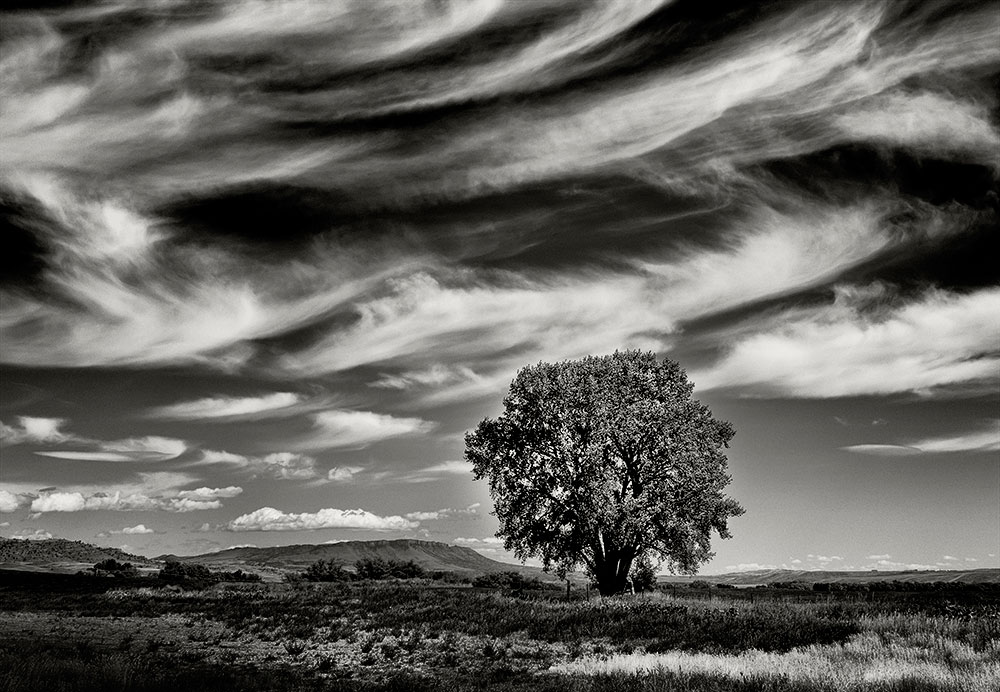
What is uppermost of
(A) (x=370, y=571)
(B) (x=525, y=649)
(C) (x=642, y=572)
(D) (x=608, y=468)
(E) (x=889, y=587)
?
(D) (x=608, y=468)

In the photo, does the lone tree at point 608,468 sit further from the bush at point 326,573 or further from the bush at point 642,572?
the bush at point 326,573

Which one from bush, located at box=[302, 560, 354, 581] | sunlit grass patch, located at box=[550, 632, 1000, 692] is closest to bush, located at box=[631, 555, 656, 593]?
sunlit grass patch, located at box=[550, 632, 1000, 692]

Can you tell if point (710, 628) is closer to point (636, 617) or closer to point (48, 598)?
point (636, 617)

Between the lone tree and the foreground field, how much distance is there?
4.10m

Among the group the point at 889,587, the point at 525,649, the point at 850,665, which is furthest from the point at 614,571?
the point at 889,587

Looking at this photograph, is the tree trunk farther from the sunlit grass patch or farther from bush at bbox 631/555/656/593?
the sunlit grass patch

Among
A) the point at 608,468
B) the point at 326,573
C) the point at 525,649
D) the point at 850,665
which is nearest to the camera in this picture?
the point at 850,665

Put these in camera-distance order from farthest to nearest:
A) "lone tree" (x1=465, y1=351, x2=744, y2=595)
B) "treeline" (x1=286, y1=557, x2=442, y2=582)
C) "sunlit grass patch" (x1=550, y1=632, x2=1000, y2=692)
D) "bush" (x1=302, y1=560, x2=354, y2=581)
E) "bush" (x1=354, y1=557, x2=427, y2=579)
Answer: "bush" (x1=302, y1=560, x2=354, y2=581) → "treeline" (x1=286, y1=557, x2=442, y2=582) → "bush" (x1=354, y1=557, x2=427, y2=579) → "lone tree" (x1=465, y1=351, x2=744, y2=595) → "sunlit grass patch" (x1=550, y1=632, x2=1000, y2=692)

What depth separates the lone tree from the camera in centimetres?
3775

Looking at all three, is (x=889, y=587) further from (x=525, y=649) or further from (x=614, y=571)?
(x=525, y=649)

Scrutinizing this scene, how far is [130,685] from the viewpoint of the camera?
14.5m

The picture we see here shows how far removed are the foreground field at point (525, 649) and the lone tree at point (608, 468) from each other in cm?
410

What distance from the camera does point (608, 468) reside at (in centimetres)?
3916

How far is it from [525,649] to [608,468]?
17552 millimetres
